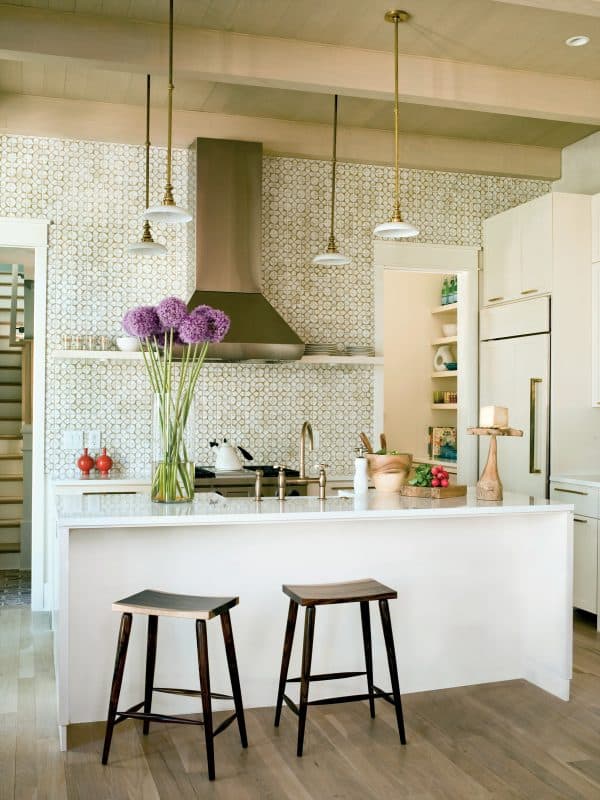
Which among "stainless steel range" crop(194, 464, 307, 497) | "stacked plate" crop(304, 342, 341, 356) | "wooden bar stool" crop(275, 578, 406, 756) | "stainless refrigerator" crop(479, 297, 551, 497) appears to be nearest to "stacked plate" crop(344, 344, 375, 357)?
"stacked plate" crop(304, 342, 341, 356)

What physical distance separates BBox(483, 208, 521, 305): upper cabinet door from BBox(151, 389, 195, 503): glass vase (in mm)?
3251

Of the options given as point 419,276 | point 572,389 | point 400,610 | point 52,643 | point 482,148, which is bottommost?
point 52,643

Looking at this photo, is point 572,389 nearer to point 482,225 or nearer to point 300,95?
point 482,225

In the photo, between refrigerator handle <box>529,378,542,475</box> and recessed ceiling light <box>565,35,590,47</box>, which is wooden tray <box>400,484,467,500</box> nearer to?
refrigerator handle <box>529,378,542,475</box>

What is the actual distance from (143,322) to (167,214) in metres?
0.75

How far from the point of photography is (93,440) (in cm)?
577

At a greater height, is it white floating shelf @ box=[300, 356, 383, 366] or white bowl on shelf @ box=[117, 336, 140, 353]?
white bowl on shelf @ box=[117, 336, 140, 353]

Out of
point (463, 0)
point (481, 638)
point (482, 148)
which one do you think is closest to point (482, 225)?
point (482, 148)

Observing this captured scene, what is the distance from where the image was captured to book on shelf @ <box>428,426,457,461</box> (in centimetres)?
725

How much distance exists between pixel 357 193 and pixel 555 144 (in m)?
1.55

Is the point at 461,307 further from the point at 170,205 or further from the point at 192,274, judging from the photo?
the point at 170,205

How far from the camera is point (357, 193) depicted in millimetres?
6324

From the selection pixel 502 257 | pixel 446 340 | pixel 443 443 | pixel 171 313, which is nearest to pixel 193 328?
pixel 171 313

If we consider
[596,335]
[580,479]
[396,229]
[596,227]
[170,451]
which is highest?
[596,227]
